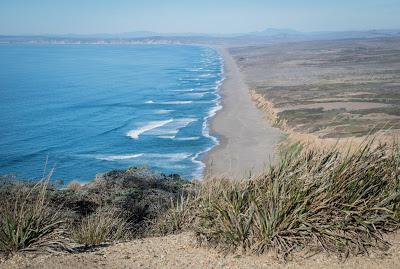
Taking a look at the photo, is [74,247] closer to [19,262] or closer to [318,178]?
[19,262]

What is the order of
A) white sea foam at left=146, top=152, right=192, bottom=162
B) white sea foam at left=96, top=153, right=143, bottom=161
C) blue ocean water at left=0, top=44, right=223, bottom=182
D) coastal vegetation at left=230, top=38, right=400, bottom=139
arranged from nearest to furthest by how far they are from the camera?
blue ocean water at left=0, top=44, right=223, bottom=182
white sea foam at left=146, top=152, right=192, bottom=162
white sea foam at left=96, top=153, right=143, bottom=161
coastal vegetation at left=230, top=38, right=400, bottom=139

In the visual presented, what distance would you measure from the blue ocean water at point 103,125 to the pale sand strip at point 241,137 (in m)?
Result: 1.37

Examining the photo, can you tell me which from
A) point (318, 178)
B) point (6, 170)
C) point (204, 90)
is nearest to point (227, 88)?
point (204, 90)

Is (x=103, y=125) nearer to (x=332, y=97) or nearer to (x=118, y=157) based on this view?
(x=118, y=157)

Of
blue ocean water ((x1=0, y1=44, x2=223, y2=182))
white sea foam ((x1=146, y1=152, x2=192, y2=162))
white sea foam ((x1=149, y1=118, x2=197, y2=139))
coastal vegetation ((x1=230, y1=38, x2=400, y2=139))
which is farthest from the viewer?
white sea foam ((x1=149, y1=118, x2=197, y2=139))

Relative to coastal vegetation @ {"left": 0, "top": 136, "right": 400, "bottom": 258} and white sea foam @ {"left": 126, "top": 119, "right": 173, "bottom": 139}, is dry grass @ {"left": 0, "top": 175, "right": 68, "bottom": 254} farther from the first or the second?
white sea foam @ {"left": 126, "top": 119, "right": 173, "bottom": 139}

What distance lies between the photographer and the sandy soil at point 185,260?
17.7ft

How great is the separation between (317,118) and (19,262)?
39320 mm

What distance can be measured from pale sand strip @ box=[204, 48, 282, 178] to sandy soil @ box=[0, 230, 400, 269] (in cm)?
1603

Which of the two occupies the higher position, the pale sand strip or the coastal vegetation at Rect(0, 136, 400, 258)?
the coastal vegetation at Rect(0, 136, 400, 258)

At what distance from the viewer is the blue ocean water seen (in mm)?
34156

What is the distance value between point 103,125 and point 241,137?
53.6 ft

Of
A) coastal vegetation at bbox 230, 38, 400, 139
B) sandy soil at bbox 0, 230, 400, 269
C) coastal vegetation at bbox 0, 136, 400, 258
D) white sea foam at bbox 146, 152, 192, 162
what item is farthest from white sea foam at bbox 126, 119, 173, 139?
sandy soil at bbox 0, 230, 400, 269

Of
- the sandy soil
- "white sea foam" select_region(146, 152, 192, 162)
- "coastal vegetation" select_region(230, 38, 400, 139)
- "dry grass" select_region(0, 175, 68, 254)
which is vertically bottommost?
"white sea foam" select_region(146, 152, 192, 162)
